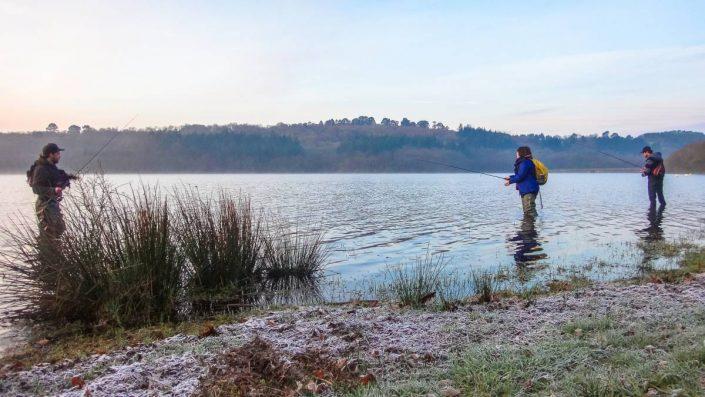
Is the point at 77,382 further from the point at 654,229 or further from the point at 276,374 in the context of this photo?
the point at 654,229

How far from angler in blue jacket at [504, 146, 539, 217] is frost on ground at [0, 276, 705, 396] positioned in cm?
1002

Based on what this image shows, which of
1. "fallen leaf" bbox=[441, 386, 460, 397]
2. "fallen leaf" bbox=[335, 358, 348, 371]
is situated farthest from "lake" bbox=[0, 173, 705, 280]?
"fallen leaf" bbox=[441, 386, 460, 397]

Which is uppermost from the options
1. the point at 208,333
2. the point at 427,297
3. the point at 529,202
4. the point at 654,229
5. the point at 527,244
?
the point at 529,202

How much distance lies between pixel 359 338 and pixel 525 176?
13841mm

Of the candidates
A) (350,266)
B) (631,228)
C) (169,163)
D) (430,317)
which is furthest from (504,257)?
(169,163)

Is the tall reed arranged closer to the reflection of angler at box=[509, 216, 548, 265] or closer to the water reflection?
the reflection of angler at box=[509, 216, 548, 265]

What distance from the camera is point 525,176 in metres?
18.0

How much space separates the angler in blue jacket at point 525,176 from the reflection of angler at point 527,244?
1.15 metres

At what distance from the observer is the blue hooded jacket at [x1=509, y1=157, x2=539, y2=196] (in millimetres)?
17719

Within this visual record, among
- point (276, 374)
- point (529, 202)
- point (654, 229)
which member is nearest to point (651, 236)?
point (654, 229)

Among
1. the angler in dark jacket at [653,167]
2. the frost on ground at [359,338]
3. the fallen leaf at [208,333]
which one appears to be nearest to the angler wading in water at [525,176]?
the angler in dark jacket at [653,167]

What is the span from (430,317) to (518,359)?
221cm

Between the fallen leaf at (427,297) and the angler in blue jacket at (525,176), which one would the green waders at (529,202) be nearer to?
the angler in blue jacket at (525,176)

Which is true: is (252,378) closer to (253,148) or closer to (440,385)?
(440,385)
